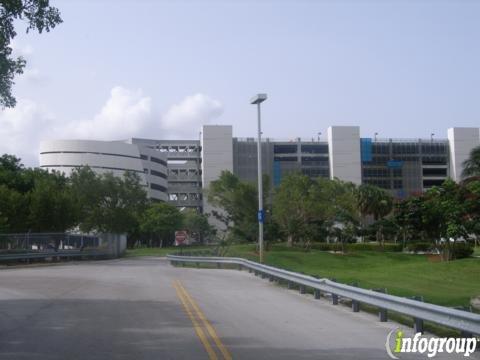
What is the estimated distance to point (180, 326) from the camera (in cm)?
1255

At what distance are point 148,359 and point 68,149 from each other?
12690 cm

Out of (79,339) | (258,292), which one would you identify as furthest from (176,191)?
(79,339)

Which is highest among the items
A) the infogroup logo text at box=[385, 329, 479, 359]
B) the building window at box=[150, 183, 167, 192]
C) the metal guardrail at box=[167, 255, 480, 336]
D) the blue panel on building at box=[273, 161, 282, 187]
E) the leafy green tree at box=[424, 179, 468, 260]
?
the blue panel on building at box=[273, 161, 282, 187]

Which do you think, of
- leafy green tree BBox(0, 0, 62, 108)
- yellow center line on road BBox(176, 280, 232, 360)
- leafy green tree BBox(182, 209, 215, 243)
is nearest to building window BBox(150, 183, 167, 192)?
leafy green tree BBox(182, 209, 215, 243)

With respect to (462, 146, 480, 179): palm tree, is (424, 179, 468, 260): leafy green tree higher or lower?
lower

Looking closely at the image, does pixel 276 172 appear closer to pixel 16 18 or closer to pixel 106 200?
pixel 106 200

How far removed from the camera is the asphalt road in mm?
9984

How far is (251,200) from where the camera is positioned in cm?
7138

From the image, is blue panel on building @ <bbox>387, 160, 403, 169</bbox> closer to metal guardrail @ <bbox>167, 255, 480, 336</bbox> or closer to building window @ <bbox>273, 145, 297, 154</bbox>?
building window @ <bbox>273, 145, 297, 154</bbox>

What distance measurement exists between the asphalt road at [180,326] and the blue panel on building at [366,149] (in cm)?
11502

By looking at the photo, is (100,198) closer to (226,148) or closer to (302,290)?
(302,290)

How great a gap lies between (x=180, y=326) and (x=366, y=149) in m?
124

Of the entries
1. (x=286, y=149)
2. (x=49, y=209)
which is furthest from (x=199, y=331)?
(x=286, y=149)

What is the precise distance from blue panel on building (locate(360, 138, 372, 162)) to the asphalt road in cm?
11502
